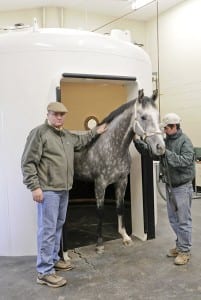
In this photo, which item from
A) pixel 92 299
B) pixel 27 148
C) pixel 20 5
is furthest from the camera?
pixel 20 5

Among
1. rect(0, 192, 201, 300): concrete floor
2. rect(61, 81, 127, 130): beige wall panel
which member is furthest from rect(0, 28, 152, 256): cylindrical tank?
rect(61, 81, 127, 130): beige wall panel

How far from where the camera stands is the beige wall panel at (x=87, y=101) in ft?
19.4

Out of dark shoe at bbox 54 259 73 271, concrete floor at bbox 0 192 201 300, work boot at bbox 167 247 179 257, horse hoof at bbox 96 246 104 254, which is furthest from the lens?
horse hoof at bbox 96 246 104 254

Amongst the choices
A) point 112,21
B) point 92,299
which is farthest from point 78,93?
point 92,299

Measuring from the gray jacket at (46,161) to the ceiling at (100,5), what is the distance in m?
5.66

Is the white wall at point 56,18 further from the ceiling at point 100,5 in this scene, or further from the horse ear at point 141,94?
the horse ear at point 141,94

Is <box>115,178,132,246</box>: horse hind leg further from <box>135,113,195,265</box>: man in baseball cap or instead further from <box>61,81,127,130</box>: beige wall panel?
<box>61,81,127,130</box>: beige wall panel

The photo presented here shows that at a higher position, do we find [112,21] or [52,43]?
[112,21]

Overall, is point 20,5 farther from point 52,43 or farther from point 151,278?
point 151,278

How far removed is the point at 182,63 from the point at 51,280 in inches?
250

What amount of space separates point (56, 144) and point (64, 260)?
4.21ft

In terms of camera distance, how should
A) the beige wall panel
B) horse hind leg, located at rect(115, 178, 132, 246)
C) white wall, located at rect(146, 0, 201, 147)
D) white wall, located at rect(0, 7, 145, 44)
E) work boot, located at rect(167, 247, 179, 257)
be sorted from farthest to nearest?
1. white wall, located at rect(0, 7, 145, 44)
2. white wall, located at rect(146, 0, 201, 147)
3. the beige wall panel
4. horse hind leg, located at rect(115, 178, 132, 246)
5. work boot, located at rect(167, 247, 179, 257)

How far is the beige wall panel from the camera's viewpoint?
591 centimetres

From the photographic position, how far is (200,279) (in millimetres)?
2936
